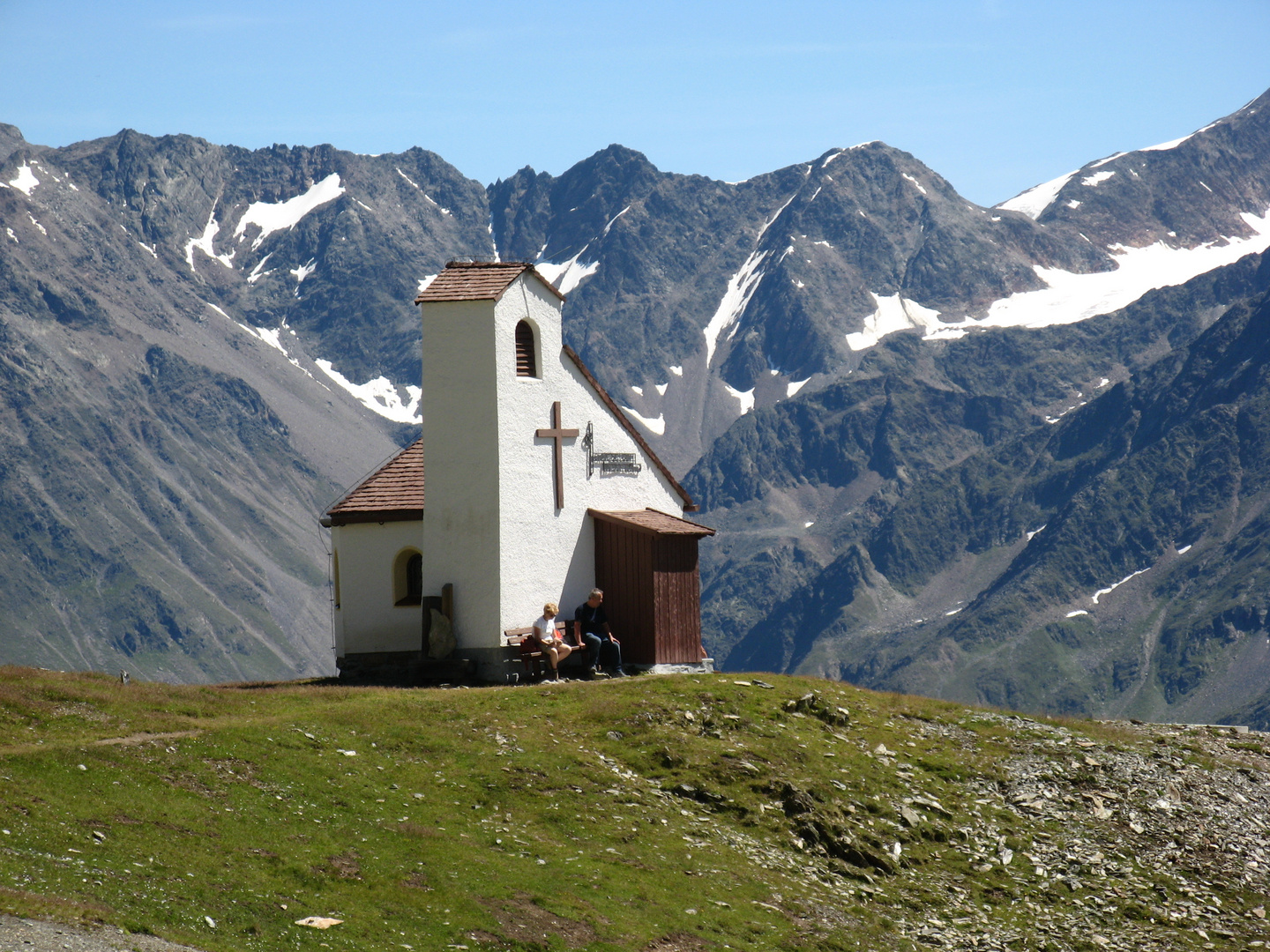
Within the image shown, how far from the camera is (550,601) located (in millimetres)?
41375

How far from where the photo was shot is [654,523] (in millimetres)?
42375

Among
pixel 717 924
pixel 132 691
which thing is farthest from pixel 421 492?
pixel 717 924

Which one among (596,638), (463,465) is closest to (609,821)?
(596,638)

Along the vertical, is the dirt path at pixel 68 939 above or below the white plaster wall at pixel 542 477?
below

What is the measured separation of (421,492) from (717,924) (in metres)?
23.5

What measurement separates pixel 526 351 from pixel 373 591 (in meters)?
9.02

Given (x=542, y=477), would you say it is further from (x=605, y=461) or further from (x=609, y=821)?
(x=609, y=821)

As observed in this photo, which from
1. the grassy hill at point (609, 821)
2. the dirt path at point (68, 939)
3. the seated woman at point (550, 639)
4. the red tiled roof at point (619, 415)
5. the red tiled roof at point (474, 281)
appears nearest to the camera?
the dirt path at point (68, 939)

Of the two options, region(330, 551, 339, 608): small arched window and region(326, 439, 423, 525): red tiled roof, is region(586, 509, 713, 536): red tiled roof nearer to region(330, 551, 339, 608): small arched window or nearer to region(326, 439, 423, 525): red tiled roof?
region(326, 439, 423, 525): red tiled roof

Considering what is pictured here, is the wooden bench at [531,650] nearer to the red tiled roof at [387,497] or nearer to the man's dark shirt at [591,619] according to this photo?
the man's dark shirt at [591,619]

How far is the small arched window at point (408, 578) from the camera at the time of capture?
44.2m

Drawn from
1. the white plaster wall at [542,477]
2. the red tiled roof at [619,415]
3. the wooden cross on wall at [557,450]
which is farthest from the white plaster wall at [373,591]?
the red tiled roof at [619,415]

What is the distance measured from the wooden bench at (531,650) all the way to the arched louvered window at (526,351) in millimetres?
7526

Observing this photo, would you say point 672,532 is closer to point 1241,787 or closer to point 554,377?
point 554,377
